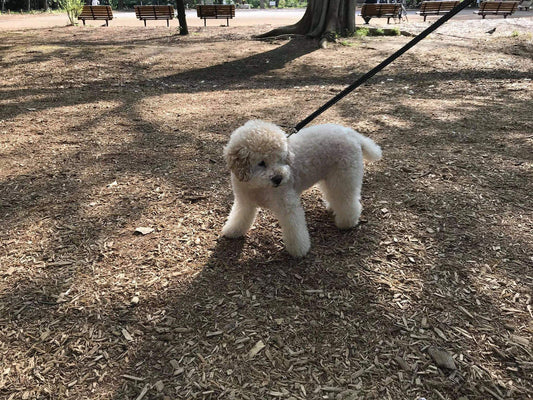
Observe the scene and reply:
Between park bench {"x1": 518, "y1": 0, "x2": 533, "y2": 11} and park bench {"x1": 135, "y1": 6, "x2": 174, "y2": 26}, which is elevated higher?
park bench {"x1": 518, "y1": 0, "x2": 533, "y2": 11}

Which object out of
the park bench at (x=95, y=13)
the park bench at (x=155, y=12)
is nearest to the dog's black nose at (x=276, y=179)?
Answer: the park bench at (x=155, y=12)

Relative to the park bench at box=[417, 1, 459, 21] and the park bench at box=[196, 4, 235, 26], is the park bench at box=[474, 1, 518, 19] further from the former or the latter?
the park bench at box=[196, 4, 235, 26]

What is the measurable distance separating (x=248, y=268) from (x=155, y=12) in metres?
21.0

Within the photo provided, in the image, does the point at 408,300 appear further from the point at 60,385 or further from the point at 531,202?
the point at 60,385

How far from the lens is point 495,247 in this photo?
9.86 feet

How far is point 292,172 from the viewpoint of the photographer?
279 cm

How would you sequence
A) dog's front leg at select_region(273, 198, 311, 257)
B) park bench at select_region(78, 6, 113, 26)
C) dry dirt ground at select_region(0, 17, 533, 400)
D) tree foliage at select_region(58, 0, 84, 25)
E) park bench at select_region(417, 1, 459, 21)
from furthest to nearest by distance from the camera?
park bench at select_region(417, 1, 459, 21) < park bench at select_region(78, 6, 113, 26) < tree foliage at select_region(58, 0, 84, 25) < dog's front leg at select_region(273, 198, 311, 257) < dry dirt ground at select_region(0, 17, 533, 400)

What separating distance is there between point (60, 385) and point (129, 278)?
88 centimetres

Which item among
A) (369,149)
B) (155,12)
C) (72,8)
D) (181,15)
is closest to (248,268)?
(369,149)

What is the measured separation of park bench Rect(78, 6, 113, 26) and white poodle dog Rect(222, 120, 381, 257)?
20.9m

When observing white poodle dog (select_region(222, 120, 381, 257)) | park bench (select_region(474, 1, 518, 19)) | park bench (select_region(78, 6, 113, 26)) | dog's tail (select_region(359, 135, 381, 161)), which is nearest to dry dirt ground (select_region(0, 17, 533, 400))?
white poodle dog (select_region(222, 120, 381, 257))

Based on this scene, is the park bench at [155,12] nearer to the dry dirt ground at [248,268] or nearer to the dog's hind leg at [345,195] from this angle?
the dry dirt ground at [248,268]

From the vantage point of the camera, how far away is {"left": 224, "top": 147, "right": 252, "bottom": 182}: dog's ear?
2475mm

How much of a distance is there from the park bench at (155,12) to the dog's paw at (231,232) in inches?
781
